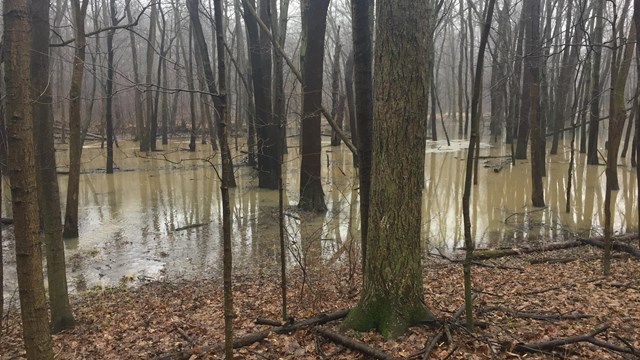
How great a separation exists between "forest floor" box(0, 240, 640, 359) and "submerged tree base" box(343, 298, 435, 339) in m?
0.08

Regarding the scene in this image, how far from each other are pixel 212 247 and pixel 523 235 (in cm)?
656

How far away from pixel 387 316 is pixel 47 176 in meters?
4.80

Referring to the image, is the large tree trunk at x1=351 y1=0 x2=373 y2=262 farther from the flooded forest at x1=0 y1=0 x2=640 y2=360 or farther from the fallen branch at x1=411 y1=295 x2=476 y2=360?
the fallen branch at x1=411 y1=295 x2=476 y2=360

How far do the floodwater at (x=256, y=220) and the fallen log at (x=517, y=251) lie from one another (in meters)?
0.88

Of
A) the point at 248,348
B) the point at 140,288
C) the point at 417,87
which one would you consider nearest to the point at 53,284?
the point at 140,288

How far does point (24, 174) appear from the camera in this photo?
2938mm

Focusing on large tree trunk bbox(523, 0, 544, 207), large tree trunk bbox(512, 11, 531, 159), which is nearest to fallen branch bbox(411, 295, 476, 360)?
large tree trunk bbox(523, 0, 544, 207)

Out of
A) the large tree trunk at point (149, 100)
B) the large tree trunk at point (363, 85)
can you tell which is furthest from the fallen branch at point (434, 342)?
the large tree trunk at point (149, 100)

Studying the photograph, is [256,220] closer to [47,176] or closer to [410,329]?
[47,176]

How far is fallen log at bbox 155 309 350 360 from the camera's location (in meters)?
4.25

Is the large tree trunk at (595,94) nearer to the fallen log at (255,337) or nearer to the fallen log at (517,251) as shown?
the fallen log at (517,251)

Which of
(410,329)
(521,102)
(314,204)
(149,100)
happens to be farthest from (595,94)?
(149,100)

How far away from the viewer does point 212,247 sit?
31.9 feet

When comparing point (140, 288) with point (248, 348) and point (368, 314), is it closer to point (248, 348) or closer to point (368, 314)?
point (248, 348)
